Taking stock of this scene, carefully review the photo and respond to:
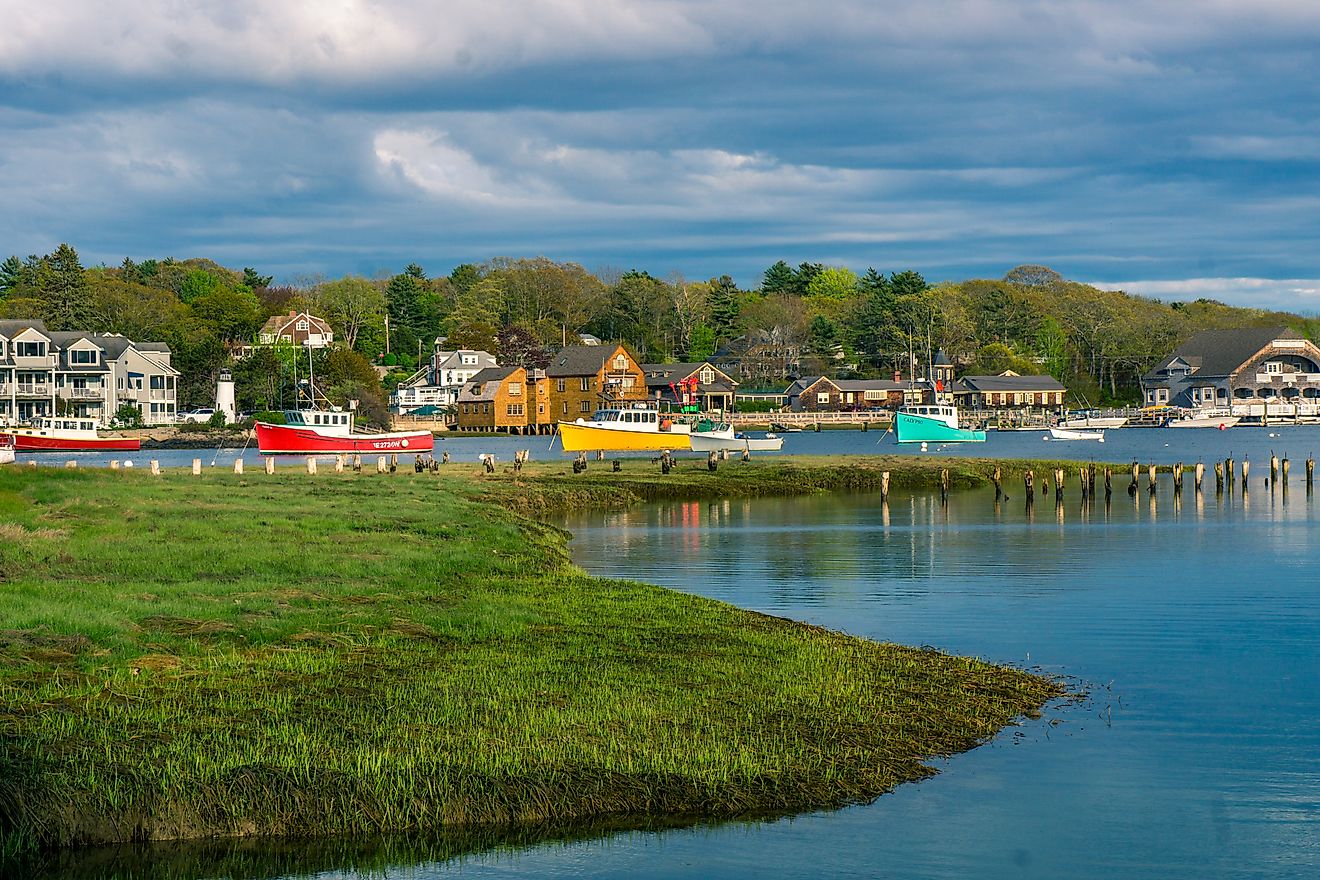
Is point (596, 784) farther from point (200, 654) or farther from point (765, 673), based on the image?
point (200, 654)

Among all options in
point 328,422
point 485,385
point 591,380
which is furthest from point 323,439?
point 485,385

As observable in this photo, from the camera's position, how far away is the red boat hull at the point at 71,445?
317 feet

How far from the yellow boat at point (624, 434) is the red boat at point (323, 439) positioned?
9.19 meters

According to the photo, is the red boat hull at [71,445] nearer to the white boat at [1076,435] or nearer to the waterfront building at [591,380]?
the waterfront building at [591,380]

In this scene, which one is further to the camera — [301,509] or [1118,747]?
[301,509]

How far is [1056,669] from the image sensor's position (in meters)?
22.5

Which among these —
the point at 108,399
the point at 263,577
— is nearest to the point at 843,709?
the point at 263,577

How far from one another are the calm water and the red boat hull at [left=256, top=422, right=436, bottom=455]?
1187 mm

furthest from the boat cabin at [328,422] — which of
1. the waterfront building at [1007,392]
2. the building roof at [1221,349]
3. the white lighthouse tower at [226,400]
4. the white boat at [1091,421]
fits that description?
the building roof at [1221,349]

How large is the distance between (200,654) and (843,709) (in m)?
8.13

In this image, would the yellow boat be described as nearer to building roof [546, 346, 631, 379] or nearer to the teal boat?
the teal boat

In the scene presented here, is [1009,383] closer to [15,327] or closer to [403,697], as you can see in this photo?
[15,327]

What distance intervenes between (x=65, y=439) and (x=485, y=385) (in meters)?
55.5

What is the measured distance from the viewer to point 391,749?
14914 mm
